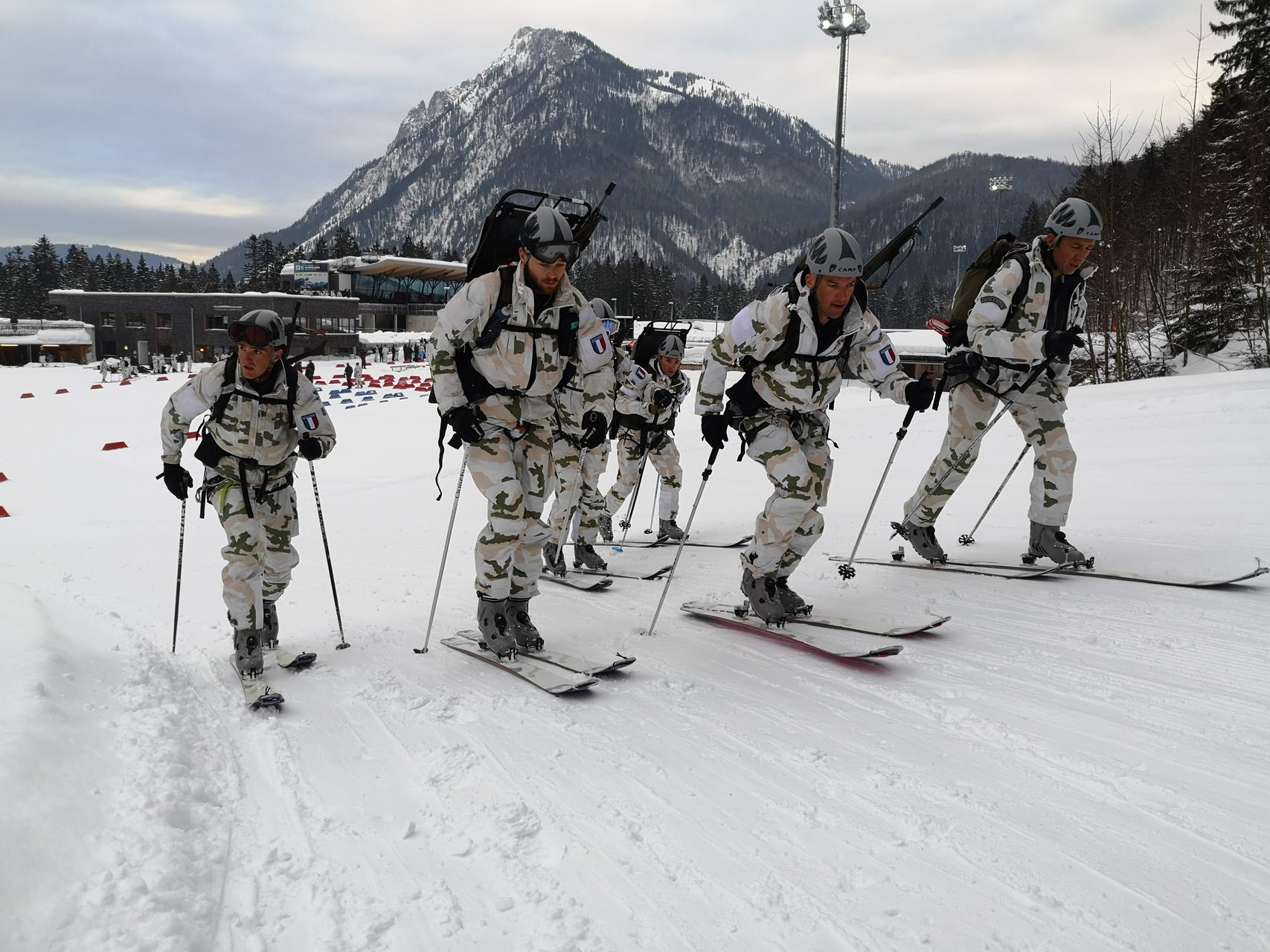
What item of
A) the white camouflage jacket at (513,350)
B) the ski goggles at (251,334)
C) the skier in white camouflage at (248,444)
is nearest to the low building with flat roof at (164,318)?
the skier in white camouflage at (248,444)

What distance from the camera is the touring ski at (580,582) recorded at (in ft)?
23.4

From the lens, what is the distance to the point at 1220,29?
92.2 ft

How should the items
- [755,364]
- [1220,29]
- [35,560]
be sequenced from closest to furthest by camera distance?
[755,364] < [35,560] < [1220,29]

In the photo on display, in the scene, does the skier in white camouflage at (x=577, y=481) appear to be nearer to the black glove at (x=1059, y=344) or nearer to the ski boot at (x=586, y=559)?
the ski boot at (x=586, y=559)

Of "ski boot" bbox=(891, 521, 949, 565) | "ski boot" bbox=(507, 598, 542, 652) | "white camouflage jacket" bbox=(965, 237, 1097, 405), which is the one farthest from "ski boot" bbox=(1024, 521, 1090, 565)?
"ski boot" bbox=(507, 598, 542, 652)

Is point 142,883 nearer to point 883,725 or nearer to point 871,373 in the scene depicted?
point 883,725

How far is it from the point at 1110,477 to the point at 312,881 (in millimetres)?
9562

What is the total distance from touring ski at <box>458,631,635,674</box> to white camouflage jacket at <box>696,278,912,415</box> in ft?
6.08

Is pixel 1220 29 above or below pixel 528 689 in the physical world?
above

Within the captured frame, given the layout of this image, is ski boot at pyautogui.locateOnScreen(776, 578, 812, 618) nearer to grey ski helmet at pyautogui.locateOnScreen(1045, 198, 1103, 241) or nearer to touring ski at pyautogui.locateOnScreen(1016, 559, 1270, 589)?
touring ski at pyautogui.locateOnScreen(1016, 559, 1270, 589)

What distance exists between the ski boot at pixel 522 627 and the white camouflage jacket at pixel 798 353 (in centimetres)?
183

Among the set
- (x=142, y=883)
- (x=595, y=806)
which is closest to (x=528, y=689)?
(x=595, y=806)

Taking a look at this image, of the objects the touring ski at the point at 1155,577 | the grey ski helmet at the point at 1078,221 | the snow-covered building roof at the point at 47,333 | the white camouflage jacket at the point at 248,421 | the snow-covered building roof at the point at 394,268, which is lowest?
the touring ski at the point at 1155,577

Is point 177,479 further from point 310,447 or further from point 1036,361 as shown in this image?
point 1036,361
